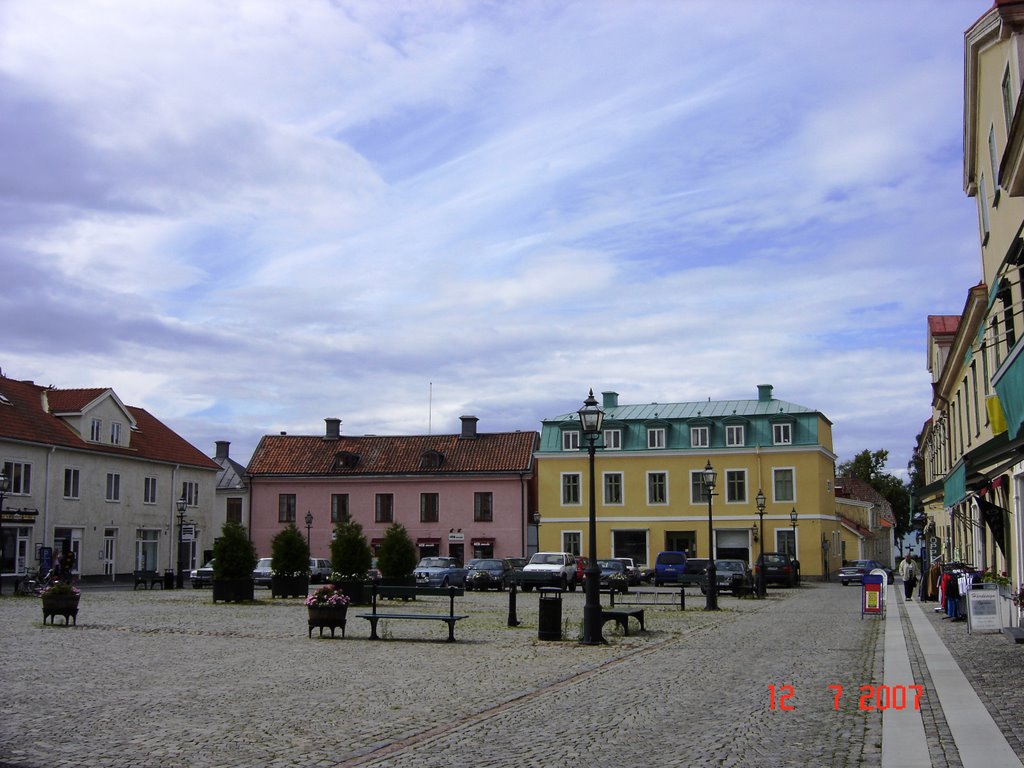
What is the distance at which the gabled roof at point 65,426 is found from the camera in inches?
1785

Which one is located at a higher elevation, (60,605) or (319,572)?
(60,605)

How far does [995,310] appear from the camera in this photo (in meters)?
19.8

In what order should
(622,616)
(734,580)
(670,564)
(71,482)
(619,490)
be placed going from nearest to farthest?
(622,616) → (734,580) → (71,482) → (670,564) → (619,490)

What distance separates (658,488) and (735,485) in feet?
14.5

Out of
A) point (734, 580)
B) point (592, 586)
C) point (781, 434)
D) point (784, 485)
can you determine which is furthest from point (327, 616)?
point (781, 434)

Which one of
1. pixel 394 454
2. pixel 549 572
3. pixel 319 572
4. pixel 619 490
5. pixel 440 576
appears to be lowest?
pixel 319 572

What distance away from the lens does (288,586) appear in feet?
105

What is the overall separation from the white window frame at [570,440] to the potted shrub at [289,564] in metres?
31.2

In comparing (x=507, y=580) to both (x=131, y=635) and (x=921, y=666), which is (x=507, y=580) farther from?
(x=921, y=666)

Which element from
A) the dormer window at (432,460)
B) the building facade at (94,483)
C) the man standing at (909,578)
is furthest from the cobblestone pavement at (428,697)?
the dormer window at (432,460)

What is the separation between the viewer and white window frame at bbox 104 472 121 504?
5012 centimetres

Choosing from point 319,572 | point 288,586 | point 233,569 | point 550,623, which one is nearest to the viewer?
point 550,623

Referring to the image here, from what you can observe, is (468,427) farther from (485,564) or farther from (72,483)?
(72,483)

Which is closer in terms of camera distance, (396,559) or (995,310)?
(995,310)
